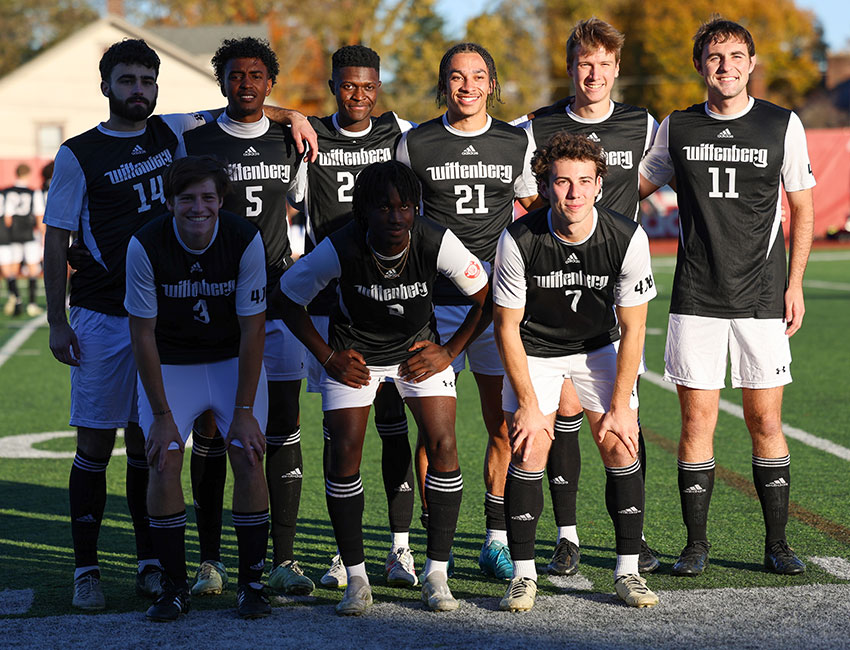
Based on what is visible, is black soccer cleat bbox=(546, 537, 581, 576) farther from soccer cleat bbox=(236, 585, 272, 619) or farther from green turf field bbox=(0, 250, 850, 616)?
soccer cleat bbox=(236, 585, 272, 619)

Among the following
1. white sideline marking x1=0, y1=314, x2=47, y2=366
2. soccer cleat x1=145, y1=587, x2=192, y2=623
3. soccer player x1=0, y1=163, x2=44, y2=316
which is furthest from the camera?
Result: soccer player x1=0, y1=163, x2=44, y2=316

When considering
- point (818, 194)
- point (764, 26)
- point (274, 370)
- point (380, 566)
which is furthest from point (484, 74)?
point (764, 26)

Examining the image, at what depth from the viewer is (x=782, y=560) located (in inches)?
189

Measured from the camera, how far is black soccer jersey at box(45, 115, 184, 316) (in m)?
4.73

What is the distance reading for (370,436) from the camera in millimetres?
8516

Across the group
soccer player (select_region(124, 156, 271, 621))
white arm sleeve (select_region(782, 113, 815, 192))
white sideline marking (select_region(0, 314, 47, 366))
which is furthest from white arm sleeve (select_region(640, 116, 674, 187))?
white sideline marking (select_region(0, 314, 47, 366))

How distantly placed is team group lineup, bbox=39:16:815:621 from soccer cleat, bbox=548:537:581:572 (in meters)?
0.01

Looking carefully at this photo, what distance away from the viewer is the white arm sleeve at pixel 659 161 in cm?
509

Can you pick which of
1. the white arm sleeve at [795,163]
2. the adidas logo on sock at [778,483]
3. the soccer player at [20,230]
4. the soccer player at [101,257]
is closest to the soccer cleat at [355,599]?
the soccer player at [101,257]

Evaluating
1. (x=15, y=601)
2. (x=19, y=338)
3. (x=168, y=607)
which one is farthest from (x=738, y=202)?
(x=19, y=338)

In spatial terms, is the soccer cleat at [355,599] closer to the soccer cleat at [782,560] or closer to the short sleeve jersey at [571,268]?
the short sleeve jersey at [571,268]

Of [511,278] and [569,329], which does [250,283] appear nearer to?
[511,278]

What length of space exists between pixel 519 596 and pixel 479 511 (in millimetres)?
1721

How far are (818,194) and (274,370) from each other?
2587cm
